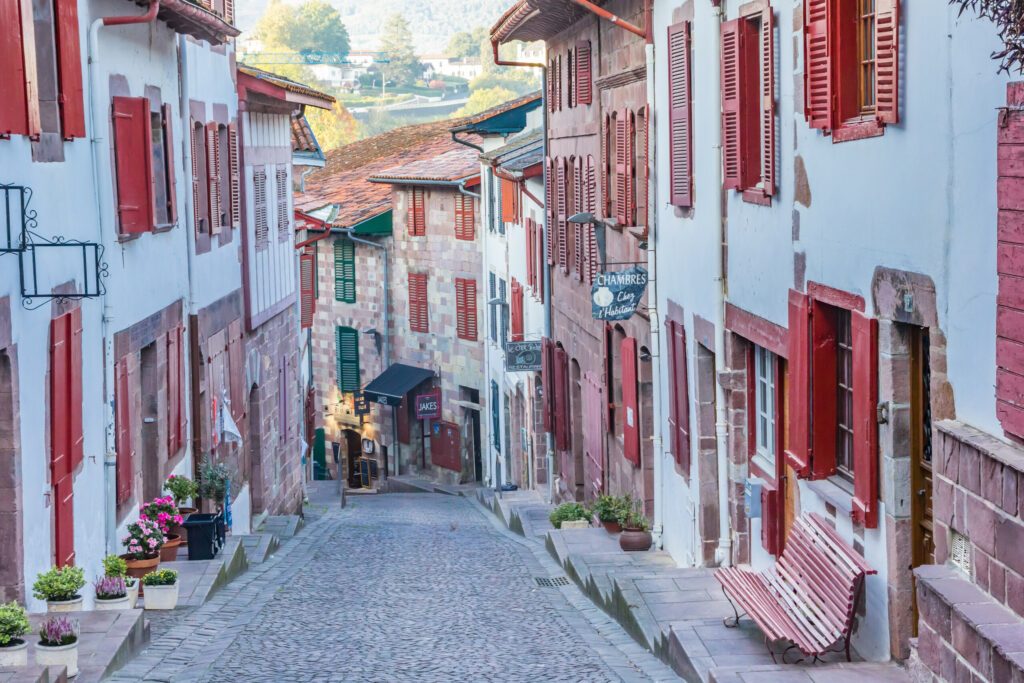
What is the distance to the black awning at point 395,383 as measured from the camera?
3656cm

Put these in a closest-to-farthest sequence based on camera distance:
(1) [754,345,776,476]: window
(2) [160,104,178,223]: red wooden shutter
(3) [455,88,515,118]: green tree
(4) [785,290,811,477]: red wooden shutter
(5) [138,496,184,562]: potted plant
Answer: (4) [785,290,811,477]: red wooden shutter → (1) [754,345,776,476]: window → (5) [138,496,184,562]: potted plant → (2) [160,104,178,223]: red wooden shutter → (3) [455,88,515,118]: green tree

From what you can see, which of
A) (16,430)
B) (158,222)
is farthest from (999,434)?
(158,222)

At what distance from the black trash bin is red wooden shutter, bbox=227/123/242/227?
5.78 meters

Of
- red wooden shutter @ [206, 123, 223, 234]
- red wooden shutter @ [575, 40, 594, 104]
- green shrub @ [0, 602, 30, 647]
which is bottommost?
green shrub @ [0, 602, 30, 647]

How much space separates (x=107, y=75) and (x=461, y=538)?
9661mm

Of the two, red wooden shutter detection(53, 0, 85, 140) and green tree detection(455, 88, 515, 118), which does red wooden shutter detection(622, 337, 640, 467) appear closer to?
red wooden shutter detection(53, 0, 85, 140)

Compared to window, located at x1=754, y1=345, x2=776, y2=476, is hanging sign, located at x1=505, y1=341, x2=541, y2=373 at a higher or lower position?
lower

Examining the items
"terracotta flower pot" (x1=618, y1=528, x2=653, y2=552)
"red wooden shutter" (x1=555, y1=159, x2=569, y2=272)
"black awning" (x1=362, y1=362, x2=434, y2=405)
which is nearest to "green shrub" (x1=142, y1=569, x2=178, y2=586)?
"terracotta flower pot" (x1=618, y1=528, x2=653, y2=552)

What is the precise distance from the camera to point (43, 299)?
35.0 feet

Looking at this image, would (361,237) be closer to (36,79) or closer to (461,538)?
(461,538)

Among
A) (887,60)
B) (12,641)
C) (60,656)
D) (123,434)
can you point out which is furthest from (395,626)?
(887,60)

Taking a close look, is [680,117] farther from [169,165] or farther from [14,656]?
[14,656]

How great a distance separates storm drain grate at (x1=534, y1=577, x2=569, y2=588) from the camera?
15047 mm

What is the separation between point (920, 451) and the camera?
8.16 m
